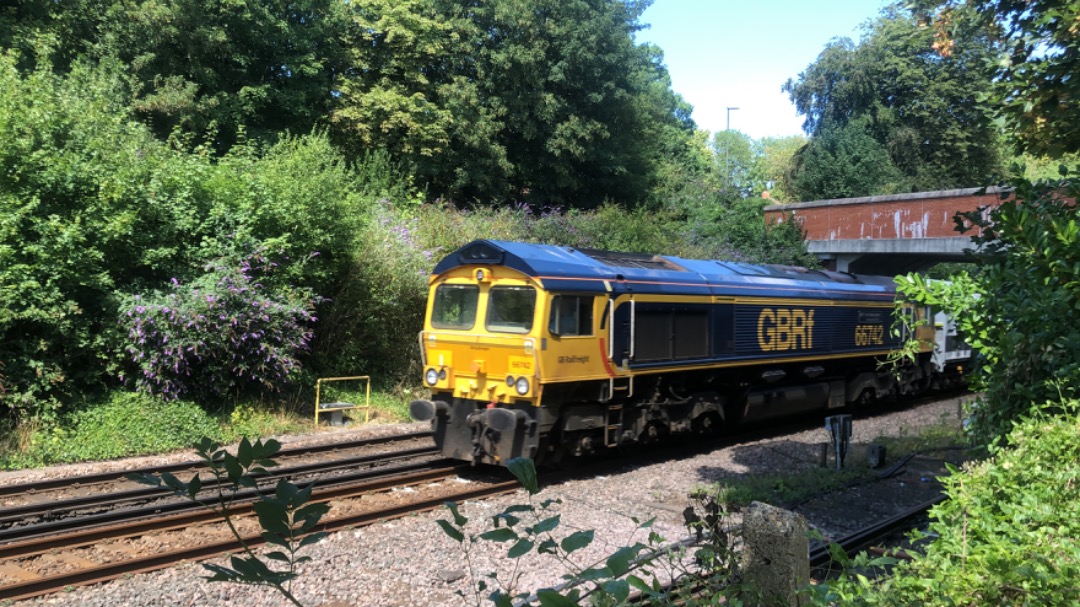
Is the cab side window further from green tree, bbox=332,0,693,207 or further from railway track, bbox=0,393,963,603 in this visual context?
green tree, bbox=332,0,693,207

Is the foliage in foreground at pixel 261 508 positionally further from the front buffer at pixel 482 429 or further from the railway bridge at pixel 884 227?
the railway bridge at pixel 884 227

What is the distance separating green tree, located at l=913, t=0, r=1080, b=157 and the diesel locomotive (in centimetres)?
483

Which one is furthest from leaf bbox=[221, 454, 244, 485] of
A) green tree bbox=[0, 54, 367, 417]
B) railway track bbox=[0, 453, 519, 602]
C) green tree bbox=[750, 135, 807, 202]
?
green tree bbox=[750, 135, 807, 202]

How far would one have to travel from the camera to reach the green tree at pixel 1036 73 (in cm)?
707

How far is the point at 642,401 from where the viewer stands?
11031 millimetres

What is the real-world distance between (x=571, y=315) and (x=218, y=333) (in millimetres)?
6125

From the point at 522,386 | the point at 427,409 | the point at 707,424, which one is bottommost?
the point at 707,424

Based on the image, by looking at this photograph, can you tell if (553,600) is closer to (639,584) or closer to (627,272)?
(639,584)

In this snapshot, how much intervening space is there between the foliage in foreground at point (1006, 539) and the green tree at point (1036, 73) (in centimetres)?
388

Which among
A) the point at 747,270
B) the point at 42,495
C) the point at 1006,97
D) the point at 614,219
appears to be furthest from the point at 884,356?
the point at 42,495

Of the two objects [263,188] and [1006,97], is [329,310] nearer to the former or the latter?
[263,188]

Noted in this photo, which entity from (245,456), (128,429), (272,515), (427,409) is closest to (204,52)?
(128,429)

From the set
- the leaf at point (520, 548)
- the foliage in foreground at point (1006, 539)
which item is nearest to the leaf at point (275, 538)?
the leaf at point (520, 548)

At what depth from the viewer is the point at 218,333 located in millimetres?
12219
